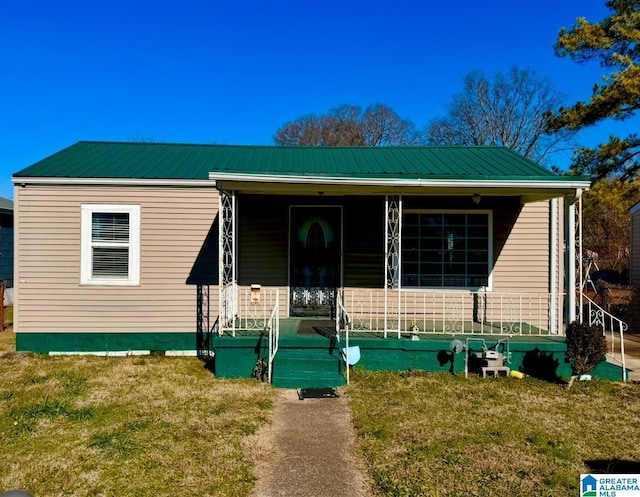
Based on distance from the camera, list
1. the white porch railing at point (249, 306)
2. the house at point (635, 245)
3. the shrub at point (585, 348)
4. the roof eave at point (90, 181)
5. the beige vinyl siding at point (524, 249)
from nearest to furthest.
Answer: the shrub at point (585, 348) < the white porch railing at point (249, 306) < the roof eave at point (90, 181) < the beige vinyl siding at point (524, 249) < the house at point (635, 245)

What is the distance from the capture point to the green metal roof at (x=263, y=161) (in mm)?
8023

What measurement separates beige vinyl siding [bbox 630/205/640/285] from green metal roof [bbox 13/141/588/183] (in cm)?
1077

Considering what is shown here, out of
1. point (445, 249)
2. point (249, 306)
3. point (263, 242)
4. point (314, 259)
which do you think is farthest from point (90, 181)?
point (445, 249)

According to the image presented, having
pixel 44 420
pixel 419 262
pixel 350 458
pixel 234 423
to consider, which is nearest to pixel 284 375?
pixel 234 423

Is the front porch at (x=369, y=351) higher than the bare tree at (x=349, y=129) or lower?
lower

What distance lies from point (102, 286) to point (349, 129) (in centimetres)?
2990

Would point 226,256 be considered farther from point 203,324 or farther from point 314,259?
point 314,259

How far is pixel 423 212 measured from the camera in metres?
8.41

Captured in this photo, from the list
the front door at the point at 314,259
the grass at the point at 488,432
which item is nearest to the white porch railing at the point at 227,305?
the front door at the point at 314,259

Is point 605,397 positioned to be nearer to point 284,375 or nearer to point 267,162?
point 284,375

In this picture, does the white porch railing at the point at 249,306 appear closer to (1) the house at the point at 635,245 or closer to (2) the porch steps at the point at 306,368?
(2) the porch steps at the point at 306,368

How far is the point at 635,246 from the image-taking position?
666 inches

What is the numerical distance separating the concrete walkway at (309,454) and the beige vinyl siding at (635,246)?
1592cm

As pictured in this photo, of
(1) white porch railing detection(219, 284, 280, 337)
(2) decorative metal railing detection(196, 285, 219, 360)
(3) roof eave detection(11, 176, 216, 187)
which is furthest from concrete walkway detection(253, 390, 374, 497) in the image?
(3) roof eave detection(11, 176, 216, 187)
